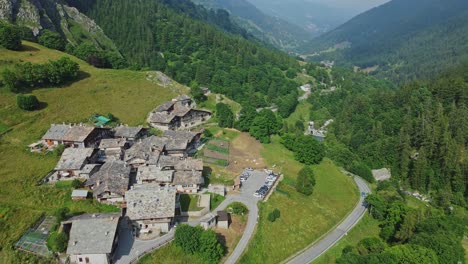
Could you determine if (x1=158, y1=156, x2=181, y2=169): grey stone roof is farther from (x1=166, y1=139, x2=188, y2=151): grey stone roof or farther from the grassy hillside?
the grassy hillside

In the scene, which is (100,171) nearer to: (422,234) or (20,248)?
(20,248)

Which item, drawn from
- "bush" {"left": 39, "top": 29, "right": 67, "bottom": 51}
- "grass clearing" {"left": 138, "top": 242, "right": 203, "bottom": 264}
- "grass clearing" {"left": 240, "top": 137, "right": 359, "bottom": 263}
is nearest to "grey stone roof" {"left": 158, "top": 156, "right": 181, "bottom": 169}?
"grass clearing" {"left": 240, "top": 137, "right": 359, "bottom": 263}

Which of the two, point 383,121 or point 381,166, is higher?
point 383,121

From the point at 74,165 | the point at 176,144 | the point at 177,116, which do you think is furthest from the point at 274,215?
the point at 177,116

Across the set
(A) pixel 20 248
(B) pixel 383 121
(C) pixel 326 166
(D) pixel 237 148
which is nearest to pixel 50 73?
(D) pixel 237 148

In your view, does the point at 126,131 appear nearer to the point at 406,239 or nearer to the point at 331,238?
the point at 331,238

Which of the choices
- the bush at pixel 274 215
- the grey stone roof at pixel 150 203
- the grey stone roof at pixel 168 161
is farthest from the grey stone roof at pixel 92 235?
the bush at pixel 274 215
